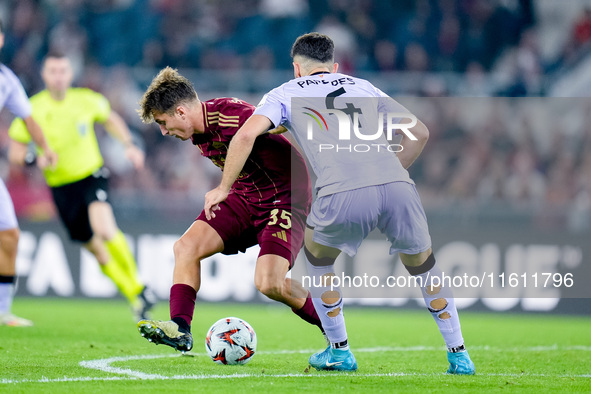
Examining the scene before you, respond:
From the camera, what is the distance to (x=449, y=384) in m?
4.96

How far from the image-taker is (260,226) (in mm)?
6000

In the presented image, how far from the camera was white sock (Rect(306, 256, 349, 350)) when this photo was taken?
213 inches

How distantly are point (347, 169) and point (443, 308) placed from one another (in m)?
1.03

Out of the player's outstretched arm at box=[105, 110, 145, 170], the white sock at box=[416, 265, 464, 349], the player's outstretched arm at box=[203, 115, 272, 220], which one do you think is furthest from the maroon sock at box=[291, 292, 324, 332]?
the player's outstretched arm at box=[105, 110, 145, 170]

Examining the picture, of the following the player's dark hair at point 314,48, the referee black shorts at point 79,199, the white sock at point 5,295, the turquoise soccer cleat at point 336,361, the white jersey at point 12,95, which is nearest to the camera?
the player's dark hair at point 314,48

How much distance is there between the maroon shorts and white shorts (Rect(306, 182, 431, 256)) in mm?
727

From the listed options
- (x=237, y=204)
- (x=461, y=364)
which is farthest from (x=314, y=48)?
(x=461, y=364)

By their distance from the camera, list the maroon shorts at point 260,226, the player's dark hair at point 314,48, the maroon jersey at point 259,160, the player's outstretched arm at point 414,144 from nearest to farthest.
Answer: the player's outstretched arm at point 414,144, the player's dark hair at point 314,48, the maroon jersey at point 259,160, the maroon shorts at point 260,226

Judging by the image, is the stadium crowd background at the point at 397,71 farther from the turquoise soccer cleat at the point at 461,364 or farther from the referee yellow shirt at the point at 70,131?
the turquoise soccer cleat at the point at 461,364

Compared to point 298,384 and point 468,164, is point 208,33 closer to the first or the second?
point 468,164

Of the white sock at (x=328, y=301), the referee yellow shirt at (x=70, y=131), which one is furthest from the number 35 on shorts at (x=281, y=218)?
the referee yellow shirt at (x=70, y=131)

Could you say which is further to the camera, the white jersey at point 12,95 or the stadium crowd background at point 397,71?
the stadium crowd background at point 397,71

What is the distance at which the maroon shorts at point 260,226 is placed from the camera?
586 cm

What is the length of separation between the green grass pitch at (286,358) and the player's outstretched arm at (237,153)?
1050 millimetres
